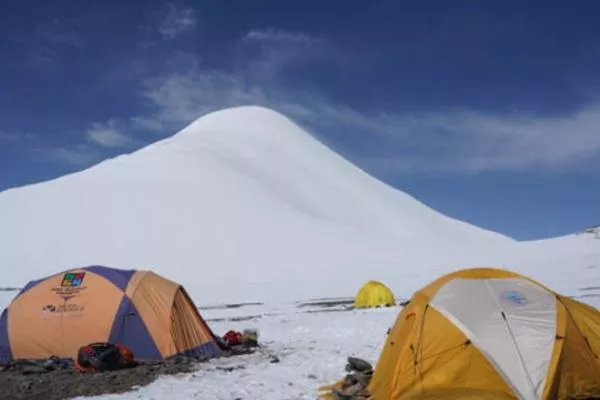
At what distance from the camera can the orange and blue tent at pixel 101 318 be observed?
12.2 metres

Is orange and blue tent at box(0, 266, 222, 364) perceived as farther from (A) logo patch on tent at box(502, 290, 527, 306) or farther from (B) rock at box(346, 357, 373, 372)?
(A) logo patch on tent at box(502, 290, 527, 306)

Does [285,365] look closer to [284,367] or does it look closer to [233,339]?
[284,367]

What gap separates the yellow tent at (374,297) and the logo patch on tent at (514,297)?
17805 mm

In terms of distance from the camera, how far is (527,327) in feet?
26.0

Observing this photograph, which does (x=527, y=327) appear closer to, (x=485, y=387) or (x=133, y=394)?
(x=485, y=387)

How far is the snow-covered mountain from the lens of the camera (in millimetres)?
51000

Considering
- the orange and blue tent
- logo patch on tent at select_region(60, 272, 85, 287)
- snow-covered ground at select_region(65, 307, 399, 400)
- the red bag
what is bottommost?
snow-covered ground at select_region(65, 307, 399, 400)

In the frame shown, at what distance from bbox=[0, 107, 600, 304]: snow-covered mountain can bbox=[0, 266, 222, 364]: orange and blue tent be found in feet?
84.7

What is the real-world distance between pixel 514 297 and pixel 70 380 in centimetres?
739

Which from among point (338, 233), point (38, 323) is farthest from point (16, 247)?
point (38, 323)

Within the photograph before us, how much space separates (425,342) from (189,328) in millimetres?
6235

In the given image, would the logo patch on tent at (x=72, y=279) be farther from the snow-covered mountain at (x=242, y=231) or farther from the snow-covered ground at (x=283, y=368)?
the snow-covered mountain at (x=242, y=231)

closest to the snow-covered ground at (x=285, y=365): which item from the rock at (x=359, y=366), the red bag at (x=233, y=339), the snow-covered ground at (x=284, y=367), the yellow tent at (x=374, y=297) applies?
the snow-covered ground at (x=284, y=367)

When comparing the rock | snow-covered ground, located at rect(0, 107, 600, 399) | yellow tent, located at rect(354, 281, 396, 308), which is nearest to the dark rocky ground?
snow-covered ground, located at rect(0, 107, 600, 399)
